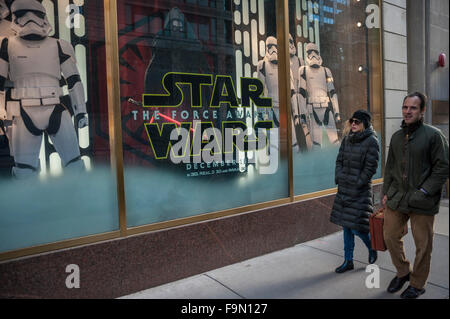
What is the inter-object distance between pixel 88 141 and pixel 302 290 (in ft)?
9.06

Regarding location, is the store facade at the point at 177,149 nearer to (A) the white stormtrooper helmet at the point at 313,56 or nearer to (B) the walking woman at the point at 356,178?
(A) the white stormtrooper helmet at the point at 313,56

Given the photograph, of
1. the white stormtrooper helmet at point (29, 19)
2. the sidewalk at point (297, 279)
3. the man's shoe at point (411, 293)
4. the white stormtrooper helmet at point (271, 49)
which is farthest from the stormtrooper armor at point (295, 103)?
the white stormtrooper helmet at point (29, 19)

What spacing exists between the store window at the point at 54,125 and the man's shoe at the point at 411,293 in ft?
9.96

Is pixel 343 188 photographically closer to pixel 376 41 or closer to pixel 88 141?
pixel 88 141

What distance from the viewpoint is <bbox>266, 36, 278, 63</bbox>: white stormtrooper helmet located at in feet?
17.1

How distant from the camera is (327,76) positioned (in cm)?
597

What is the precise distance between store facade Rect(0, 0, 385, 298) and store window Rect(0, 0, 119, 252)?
0.05ft

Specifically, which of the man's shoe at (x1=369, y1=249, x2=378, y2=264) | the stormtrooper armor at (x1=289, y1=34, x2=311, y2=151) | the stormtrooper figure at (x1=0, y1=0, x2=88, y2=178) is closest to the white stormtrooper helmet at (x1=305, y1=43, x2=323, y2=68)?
the stormtrooper armor at (x1=289, y1=34, x2=311, y2=151)

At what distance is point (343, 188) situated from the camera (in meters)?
4.20

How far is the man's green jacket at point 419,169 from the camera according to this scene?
3.23 m

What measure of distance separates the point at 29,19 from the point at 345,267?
434 centimetres

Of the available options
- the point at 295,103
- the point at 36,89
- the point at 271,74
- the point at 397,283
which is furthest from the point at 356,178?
the point at 36,89

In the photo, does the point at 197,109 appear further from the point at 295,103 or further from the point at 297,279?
the point at 297,279

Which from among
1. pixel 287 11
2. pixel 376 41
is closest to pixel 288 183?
pixel 287 11
